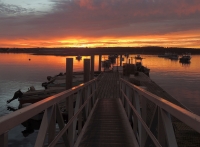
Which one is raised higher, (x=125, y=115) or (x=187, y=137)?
(x=125, y=115)

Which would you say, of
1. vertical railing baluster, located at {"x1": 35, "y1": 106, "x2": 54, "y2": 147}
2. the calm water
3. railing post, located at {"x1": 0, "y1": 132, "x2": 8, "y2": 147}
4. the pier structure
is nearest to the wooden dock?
the pier structure

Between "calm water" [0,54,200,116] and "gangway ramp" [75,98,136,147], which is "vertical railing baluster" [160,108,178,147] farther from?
"calm water" [0,54,200,116]

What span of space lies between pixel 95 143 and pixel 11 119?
11.1 ft

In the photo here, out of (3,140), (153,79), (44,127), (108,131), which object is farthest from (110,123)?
(153,79)

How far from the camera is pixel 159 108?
2600 millimetres

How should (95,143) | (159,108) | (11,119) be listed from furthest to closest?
(95,143) → (159,108) → (11,119)

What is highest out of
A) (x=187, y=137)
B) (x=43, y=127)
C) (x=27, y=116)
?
(x=27, y=116)

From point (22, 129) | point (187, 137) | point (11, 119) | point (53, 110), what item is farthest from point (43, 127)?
point (22, 129)

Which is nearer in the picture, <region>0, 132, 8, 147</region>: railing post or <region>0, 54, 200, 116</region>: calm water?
<region>0, 132, 8, 147</region>: railing post

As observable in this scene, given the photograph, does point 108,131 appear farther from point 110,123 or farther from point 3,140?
point 3,140

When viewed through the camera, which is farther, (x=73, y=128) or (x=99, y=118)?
(x=99, y=118)

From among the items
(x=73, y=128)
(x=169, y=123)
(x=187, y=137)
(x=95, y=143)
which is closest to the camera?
(x=169, y=123)

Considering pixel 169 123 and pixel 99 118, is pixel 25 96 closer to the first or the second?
pixel 99 118

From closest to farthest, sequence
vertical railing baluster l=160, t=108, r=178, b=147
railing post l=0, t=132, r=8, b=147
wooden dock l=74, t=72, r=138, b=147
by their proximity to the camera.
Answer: railing post l=0, t=132, r=8, b=147 → vertical railing baluster l=160, t=108, r=178, b=147 → wooden dock l=74, t=72, r=138, b=147
